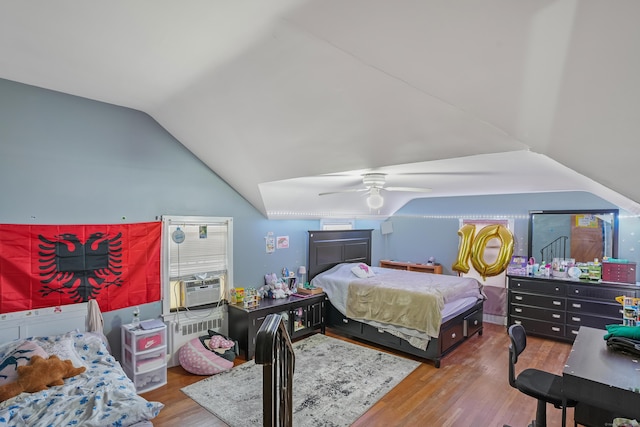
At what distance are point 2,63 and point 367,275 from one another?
15.5 ft

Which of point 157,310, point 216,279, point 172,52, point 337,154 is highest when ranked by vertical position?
point 172,52

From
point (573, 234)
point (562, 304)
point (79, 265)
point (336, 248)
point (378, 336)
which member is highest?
point (573, 234)

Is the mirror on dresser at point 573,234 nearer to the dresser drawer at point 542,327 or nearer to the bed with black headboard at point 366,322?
the dresser drawer at point 542,327

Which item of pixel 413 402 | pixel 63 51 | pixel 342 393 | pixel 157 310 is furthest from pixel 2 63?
pixel 413 402

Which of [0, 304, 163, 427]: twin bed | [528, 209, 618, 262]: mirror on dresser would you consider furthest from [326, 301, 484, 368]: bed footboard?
[0, 304, 163, 427]: twin bed

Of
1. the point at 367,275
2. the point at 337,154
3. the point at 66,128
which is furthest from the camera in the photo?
the point at 367,275

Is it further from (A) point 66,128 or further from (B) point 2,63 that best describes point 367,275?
(B) point 2,63

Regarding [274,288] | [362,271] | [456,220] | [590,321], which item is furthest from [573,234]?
[274,288]

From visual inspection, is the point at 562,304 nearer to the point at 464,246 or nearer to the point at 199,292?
the point at 464,246

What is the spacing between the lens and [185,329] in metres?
3.95

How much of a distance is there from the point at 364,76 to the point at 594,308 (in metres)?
4.72

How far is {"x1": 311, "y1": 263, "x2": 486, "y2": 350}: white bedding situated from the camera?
4.08 metres

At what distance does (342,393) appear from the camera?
326 cm

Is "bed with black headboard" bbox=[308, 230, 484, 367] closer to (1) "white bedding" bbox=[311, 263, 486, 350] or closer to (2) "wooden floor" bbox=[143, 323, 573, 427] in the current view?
(1) "white bedding" bbox=[311, 263, 486, 350]
